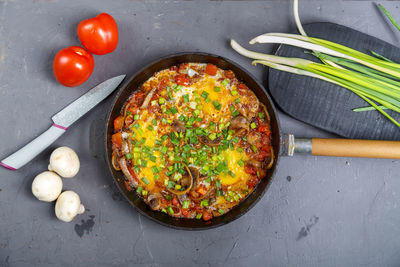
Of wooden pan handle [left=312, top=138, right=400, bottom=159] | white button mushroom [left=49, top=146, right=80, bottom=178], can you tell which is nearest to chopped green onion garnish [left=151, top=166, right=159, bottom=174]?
white button mushroom [left=49, top=146, right=80, bottom=178]

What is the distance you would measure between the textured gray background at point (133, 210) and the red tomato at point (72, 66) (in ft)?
0.66

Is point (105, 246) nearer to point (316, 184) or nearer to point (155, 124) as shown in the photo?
point (155, 124)

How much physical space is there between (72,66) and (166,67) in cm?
92

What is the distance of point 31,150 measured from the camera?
327 centimetres

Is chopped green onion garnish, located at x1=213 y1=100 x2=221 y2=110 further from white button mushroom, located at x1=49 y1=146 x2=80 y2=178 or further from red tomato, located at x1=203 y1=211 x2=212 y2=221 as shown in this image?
white button mushroom, located at x1=49 y1=146 x2=80 y2=178

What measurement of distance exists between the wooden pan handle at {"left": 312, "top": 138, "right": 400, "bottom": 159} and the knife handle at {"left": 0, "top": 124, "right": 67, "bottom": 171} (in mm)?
2634

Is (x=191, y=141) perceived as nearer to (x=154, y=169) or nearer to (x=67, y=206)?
(x=154, y=169)

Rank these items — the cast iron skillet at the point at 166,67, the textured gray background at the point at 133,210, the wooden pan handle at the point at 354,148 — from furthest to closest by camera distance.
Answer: the textured gray background at the point at 133,210 → the wooden pan handle at the point at 354,148 → the cast iron skillet at the point at 166,67

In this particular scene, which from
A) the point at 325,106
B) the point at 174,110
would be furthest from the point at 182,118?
the point at 325,106

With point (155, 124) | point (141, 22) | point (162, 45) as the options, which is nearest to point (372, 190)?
point (155, 124)

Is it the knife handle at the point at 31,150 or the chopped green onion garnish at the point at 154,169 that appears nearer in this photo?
the chopped green onion garnish at the point at 154,169

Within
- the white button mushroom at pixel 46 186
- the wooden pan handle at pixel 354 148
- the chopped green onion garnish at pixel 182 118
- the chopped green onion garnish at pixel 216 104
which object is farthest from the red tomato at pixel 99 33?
the wooden pan handle at pixel 354 148

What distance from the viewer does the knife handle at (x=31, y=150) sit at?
3268mm

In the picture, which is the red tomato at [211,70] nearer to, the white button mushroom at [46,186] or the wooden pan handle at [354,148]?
the wooden pan handle at [354,148]
